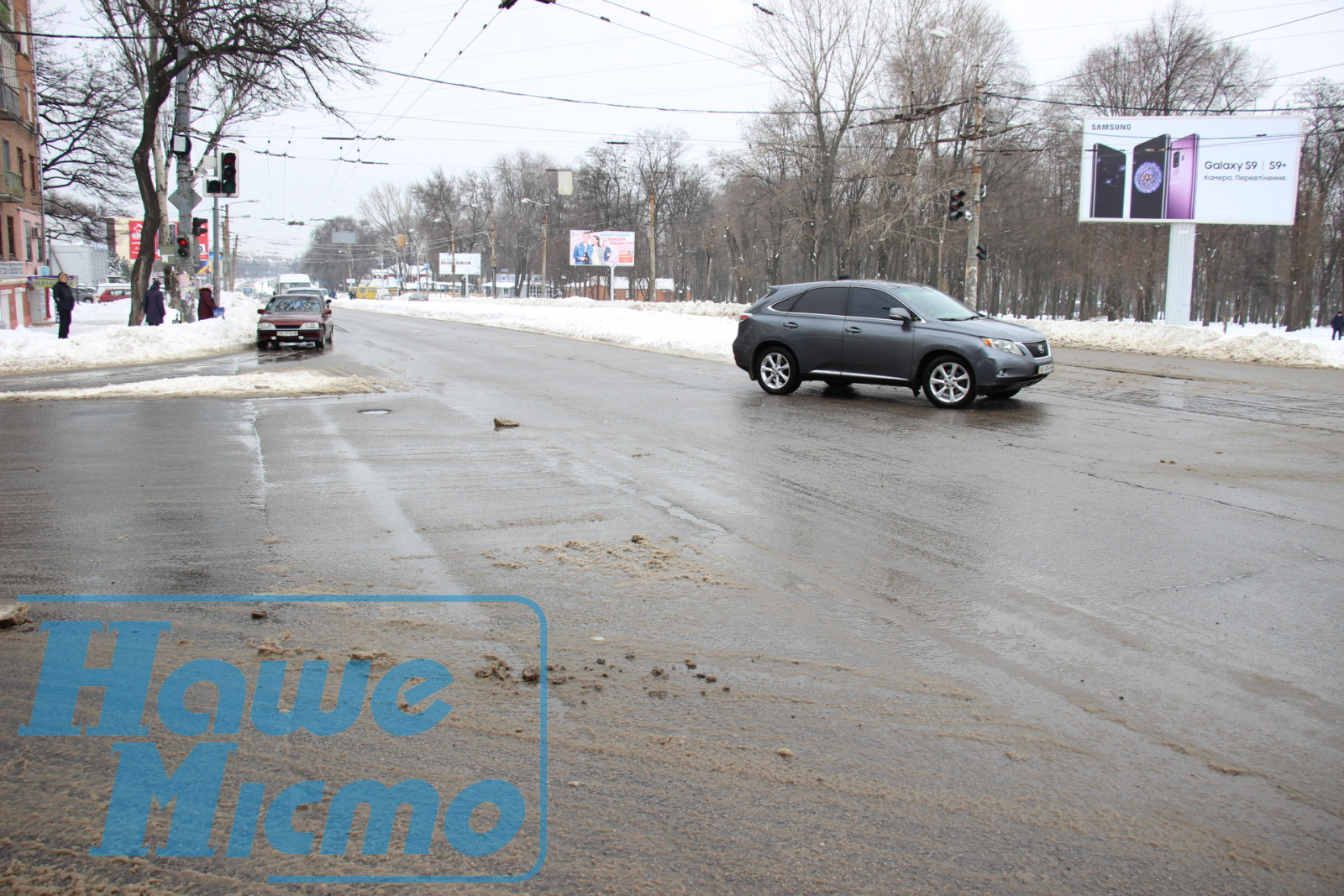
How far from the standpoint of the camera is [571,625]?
4.67 meters

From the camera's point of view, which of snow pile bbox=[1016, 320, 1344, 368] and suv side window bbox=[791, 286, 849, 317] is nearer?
suv side window bbox=[791, 286, 849, 317]

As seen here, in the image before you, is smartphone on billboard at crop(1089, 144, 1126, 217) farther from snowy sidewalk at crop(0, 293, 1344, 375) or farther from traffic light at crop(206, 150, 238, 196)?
traffic light at crop(206, 150, 238, 196)

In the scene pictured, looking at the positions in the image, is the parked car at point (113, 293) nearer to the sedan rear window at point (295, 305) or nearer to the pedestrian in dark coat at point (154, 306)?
the pedestrian in dark coat at point (154, 306)

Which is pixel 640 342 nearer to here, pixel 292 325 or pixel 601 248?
pixel 292 325

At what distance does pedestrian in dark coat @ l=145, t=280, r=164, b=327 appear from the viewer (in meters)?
29.4

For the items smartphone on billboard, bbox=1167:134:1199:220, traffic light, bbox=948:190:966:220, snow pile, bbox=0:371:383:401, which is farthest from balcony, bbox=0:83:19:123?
smartphone on billboard, bbox=1167:134:1199:220

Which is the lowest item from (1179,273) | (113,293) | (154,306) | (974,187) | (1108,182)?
(154,306)

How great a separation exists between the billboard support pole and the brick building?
131ft

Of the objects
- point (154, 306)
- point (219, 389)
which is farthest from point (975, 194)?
point (154, 306)

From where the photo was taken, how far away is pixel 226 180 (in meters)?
24.8

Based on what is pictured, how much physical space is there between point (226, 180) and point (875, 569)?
24112 millimetres

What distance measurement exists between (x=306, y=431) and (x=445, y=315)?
160 feet

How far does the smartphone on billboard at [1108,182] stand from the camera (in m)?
33.0

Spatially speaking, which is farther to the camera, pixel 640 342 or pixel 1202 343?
pixel 640 342
